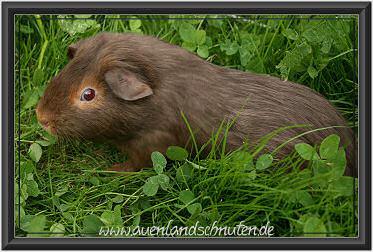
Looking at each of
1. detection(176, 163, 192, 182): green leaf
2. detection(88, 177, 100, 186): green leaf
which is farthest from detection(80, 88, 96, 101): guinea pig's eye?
detection(176, 163, 192, 182): green leaf

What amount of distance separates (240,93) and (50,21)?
113 centimetres

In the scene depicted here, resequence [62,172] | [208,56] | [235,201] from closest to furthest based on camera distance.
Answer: [235,201]
[62,172]
[208,56]

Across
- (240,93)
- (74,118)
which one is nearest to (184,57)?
(240,93)

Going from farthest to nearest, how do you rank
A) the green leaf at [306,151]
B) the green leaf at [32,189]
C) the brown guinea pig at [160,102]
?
the green leaf at [32,189], the brown guinea pig at [160,102], the green leaf at [306,151]

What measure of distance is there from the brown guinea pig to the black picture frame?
0.58ft

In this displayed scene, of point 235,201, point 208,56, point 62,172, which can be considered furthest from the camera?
point 208,56

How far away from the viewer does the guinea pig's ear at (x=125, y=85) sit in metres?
3.05

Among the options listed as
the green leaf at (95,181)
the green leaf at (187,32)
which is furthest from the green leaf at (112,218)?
the green leaf at (187,32)

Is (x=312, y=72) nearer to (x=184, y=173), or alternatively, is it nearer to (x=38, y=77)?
(x=184, y=173)

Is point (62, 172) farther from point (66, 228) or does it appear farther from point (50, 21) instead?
point (50, 21)

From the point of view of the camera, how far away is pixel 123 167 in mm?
3391

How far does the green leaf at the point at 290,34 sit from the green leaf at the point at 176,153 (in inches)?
31.2

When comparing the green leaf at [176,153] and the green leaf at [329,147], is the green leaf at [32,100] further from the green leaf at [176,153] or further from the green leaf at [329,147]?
the green leaf at [329,147]

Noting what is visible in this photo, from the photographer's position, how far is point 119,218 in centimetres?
307
